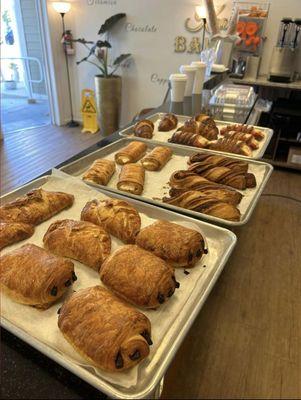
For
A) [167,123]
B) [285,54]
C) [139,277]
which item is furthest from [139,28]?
[139,277]

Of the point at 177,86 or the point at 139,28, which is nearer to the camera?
the point at 177,86

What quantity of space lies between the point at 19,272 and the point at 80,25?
13.4 feet

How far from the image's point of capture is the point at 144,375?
20.0 inches

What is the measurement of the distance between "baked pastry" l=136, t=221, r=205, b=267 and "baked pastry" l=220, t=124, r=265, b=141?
881 millimetres

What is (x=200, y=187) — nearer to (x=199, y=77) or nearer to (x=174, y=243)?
(x=174, y=243)

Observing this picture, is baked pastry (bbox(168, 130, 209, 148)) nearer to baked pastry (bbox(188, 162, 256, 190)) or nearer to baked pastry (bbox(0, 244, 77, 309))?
baked pastry (bbox(188, 162, 256, 190))

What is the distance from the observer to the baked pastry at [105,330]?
0.50 meters

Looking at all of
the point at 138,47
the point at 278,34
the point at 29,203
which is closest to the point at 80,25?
the point at 138,47

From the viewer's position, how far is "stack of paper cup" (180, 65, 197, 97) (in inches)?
74.4

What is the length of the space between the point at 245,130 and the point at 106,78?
2685 mm

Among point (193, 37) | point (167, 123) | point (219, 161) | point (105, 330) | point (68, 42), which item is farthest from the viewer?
point (68, 42)

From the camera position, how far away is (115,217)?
32.1 inches

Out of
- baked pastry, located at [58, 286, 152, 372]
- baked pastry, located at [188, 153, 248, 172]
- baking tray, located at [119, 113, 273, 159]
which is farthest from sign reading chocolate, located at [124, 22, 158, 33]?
baked pastry, located at [58, 286, 152, 372]

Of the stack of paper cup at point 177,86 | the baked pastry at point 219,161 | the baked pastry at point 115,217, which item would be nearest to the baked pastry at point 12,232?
the baked pastry at point 115,217
